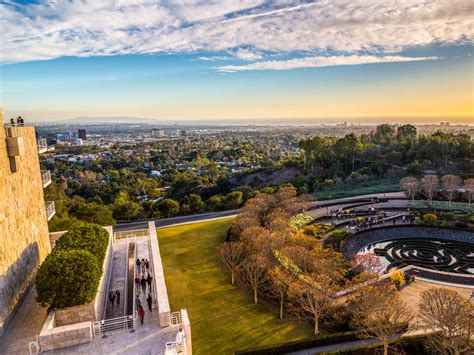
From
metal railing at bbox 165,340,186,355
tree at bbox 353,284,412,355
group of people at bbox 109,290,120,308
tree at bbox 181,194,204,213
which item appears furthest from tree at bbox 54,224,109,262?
tree at bbox 181,194,204,213

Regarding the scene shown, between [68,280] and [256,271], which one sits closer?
[68,280]

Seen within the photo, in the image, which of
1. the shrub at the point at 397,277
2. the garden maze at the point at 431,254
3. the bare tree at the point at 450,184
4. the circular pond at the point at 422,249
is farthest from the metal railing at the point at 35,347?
the bare tree at the point at 450,184

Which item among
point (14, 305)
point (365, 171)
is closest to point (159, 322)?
point (14, 305)

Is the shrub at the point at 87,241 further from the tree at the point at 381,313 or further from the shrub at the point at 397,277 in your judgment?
the shrub at the point at 397,277

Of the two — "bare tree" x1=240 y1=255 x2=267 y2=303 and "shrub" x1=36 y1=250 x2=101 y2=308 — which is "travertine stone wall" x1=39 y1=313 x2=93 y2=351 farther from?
"bare tree" x1=240 y1=255 x2=267 y2=303

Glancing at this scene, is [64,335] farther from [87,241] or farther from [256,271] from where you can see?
[256,271]

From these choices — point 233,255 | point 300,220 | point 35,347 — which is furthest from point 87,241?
point 300,220

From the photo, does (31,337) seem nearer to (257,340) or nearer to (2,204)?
(2,204)
